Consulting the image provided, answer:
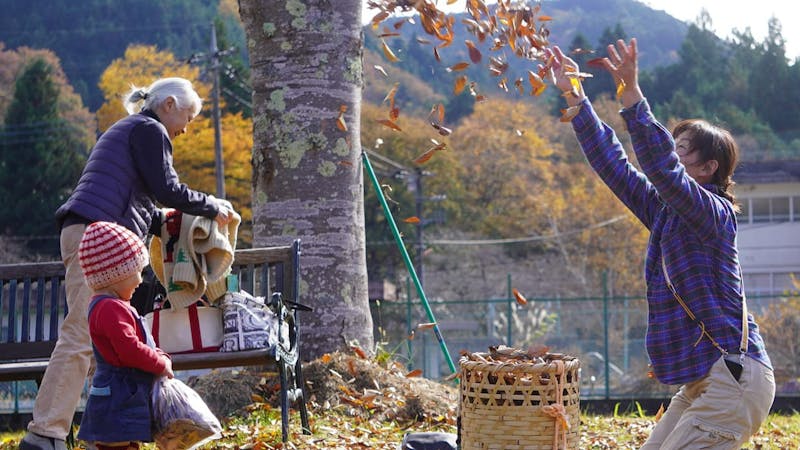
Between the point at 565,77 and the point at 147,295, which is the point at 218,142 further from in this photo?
the point at 565,77

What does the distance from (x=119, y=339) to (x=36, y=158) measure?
44819 mm

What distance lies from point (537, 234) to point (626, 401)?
4319cm

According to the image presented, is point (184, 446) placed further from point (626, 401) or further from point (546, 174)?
point (546, 174)

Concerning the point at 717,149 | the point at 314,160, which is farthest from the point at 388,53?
the point at 717,149

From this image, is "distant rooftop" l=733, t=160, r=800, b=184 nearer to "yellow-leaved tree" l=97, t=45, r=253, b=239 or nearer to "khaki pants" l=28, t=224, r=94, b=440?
"yellow-leaved tree" l=97, t=45, r=253, b=239

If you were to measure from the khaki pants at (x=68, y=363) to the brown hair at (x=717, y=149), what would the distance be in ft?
8.75

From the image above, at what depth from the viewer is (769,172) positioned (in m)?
55.5

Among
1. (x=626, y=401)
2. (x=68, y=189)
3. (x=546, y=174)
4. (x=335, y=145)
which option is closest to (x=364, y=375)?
(x=335, y=145)

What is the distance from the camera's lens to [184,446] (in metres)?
3.86

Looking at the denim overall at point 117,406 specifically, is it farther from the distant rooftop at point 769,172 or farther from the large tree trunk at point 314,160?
the distant rooftop at point 769,172

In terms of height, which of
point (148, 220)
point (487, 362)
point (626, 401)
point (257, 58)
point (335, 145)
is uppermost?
point (257, 58)

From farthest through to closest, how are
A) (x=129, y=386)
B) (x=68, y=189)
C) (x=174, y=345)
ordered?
(x=68, y=189), (x=174, y=345), (x=129, y=386)

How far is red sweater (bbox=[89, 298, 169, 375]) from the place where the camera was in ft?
12.1

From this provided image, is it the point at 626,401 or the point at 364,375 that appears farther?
the point at 626,401
